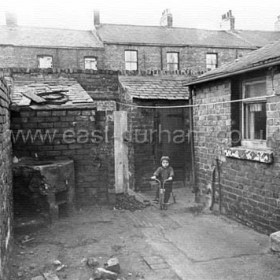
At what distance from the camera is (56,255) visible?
5.70 meters

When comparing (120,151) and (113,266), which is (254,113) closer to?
(120,151)

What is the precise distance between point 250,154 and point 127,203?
12.3 feet

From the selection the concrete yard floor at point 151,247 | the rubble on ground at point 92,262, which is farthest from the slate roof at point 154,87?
the rubble on ground at point 92,262

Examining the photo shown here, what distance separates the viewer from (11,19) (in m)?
27.4

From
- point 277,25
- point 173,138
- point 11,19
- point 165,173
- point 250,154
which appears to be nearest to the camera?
point 250,154

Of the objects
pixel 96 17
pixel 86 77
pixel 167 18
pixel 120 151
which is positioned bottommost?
pixel 120 151

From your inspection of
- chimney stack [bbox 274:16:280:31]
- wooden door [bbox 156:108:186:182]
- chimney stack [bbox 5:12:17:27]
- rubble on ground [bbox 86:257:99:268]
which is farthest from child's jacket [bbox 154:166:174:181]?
chimney stack [bbox 274:16:280:31]

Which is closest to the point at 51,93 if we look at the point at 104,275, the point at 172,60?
the point at 104,275

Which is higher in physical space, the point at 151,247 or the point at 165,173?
the point at 165,173

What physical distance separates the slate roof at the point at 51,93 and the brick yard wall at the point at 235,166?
306cm

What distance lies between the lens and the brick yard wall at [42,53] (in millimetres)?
24219

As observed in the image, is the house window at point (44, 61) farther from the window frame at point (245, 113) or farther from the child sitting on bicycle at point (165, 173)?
the window frame at point (245, 113)

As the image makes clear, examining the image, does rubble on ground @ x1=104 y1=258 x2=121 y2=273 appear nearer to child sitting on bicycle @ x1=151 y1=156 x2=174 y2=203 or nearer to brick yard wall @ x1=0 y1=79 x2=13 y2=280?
brick yard wall @ x1=0 y1=79 x2=13 y2=280

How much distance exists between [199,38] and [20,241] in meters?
25.1
